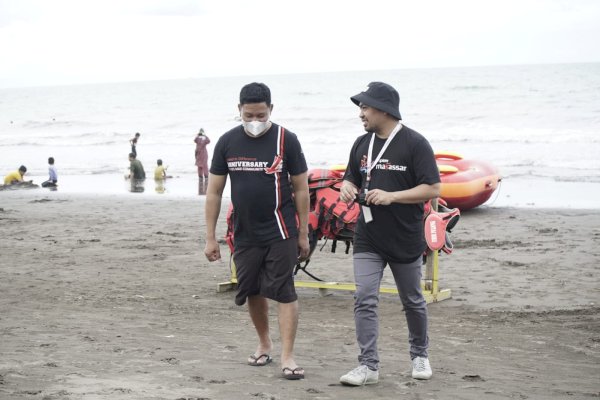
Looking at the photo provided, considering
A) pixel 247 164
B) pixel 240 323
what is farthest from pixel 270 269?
pixel 240 323

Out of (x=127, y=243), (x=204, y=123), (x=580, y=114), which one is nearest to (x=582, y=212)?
(x=127, y=243)

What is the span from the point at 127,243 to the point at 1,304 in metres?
4.22

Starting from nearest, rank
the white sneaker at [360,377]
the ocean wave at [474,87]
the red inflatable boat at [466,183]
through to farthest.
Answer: the white sneaker at [360,377] < the red inflatable boat at [466,183] < the ocean wave at [474,87]

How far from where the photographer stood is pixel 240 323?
711cm

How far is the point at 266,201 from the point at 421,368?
4.48 feet

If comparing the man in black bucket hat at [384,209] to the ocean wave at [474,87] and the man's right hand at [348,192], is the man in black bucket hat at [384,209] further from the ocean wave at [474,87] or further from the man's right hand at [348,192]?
the ocean wave at [474,87]

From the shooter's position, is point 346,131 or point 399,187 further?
point 346,131

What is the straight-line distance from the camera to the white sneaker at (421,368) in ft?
17.1

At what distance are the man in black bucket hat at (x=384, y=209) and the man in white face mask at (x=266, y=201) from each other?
0.36m

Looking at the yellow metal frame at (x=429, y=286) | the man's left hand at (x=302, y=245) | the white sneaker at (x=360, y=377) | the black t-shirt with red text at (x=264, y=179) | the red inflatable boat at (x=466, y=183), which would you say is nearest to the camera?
the white sneaker at (x=360, y=377)

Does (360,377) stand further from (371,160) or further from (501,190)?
(501,190)

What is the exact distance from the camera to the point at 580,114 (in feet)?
139

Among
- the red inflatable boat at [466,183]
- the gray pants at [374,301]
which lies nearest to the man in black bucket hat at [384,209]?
the gray pants at [374,301]

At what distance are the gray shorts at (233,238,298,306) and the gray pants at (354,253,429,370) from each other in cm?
40
